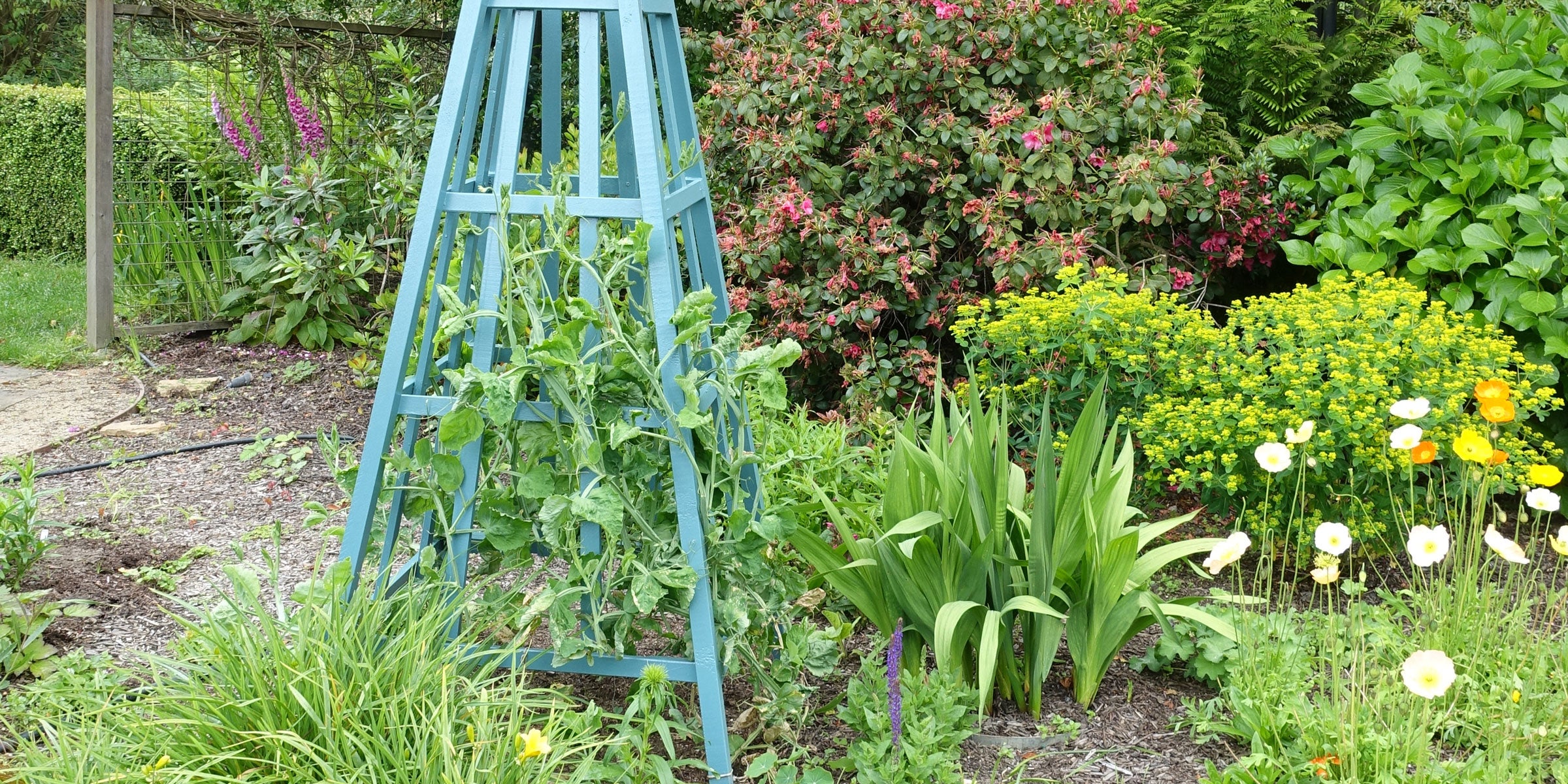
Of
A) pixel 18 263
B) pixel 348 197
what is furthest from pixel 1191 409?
pixel 18 263

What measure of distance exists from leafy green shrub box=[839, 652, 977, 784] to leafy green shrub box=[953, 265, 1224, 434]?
1.24 metres

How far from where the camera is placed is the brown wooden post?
5770 mm

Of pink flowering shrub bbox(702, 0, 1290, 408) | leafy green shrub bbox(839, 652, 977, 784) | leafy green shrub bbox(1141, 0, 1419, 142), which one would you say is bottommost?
leafy green shrub bbox(839, 652, 977, 784)

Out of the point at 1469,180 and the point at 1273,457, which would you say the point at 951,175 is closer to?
the point at 1469,180

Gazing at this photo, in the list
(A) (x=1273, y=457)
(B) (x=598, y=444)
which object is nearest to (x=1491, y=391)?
(A) (x=1273, y=457)

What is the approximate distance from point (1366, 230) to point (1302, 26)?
39.5 inches

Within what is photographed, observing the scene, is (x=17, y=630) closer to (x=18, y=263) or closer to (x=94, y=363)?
(x=94, y=363)

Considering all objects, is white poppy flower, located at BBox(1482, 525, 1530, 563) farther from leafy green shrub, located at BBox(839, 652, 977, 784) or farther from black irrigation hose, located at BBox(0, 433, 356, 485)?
black irrigation hose, located at BBox(0, 433, 356, 485)

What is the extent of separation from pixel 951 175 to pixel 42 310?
5944 millimetres

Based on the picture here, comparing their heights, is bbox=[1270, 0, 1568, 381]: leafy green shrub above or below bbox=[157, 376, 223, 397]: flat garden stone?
above

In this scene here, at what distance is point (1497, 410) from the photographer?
2254mm

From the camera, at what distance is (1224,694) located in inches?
99.0

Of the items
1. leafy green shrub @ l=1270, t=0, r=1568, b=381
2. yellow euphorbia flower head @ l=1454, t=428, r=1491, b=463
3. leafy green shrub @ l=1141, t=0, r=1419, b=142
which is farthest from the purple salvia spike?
leafy green shrub @ l=1141, t=0, r=1419, b=142

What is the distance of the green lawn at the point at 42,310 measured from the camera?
594 cm
